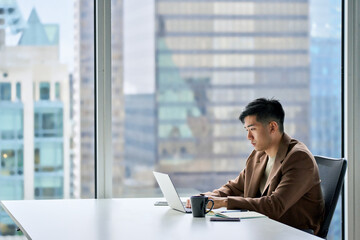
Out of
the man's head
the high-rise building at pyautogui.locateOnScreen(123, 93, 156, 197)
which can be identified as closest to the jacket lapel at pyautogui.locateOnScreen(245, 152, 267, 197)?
the man's head

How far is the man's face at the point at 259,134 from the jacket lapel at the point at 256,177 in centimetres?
14

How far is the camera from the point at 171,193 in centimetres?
313

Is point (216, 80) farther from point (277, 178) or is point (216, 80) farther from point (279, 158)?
point (277, 178)

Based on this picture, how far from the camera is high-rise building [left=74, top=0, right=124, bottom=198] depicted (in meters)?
4.02

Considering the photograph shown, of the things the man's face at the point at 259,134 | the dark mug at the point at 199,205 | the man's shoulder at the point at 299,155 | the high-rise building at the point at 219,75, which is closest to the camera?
the dark mug at the point at 199,205

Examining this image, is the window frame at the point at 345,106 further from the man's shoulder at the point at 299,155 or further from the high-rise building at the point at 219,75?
the man's shoulder at the point at 299,155

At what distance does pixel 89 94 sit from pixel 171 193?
1.24 m

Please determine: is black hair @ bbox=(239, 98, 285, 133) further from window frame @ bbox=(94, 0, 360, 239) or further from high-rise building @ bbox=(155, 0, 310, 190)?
window frame @ bbox=(94, 0, 360, 239)

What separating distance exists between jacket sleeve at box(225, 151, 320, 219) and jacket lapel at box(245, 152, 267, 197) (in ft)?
1.05

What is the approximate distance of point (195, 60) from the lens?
4.19 meters

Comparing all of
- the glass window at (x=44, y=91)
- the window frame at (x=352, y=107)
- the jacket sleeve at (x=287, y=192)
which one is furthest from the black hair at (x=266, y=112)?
the glass window at (x=44, y=91)

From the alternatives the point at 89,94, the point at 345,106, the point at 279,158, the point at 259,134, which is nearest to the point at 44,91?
the point at 89,94

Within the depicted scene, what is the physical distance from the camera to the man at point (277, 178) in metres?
3.07

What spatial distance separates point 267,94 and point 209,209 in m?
1.49
